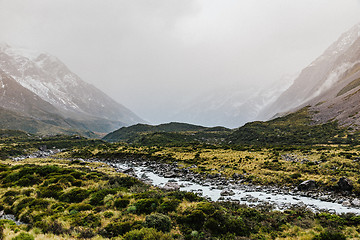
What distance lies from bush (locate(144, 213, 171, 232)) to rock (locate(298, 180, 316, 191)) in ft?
71.0

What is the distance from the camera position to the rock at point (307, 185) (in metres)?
25.4

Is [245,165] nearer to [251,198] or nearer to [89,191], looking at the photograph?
[251,198]

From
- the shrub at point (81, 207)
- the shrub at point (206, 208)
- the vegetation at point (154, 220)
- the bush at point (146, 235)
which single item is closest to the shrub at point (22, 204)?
the vegetation at point (154, 220)

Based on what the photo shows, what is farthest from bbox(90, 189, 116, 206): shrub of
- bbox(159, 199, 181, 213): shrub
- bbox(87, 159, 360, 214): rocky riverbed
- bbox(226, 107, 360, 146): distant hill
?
bbox(226, 107, 360, 146): distant hill

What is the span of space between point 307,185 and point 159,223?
23.0m

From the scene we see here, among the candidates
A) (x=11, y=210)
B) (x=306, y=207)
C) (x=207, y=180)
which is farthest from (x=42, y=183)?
(x=306, y=207)

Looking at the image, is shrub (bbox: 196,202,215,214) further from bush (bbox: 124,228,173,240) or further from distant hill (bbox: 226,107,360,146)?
distant hill (bbox: 226,107,360,146)

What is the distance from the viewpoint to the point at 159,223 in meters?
13.3

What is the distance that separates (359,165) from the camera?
97.5 feet

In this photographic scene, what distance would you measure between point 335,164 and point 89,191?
128ft

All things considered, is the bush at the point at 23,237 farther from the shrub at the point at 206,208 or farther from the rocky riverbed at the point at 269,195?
the rocky riverbed at the point at 269,195

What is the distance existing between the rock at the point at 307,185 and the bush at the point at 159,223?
71.0 feet

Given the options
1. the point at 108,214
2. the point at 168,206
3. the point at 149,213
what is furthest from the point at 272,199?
the point at 108,214

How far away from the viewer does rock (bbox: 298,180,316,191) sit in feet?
83.3
